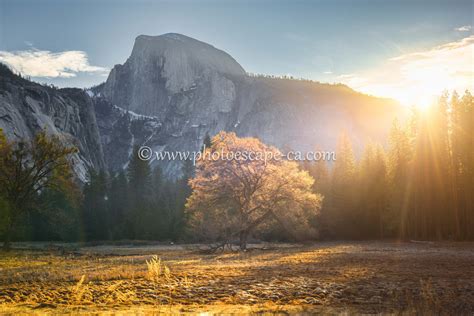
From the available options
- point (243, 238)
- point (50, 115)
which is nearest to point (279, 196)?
point (243, 238)

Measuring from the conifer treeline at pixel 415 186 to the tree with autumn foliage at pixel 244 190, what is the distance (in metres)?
21.2

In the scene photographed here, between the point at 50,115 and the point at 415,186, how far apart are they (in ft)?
383

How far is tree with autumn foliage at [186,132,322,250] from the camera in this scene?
36.0 m

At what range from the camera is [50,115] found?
13038cm

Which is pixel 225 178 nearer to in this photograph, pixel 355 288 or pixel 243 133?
pixel 355 288

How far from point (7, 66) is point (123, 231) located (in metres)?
85.4

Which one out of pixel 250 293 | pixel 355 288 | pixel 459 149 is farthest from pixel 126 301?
pixel 459 149

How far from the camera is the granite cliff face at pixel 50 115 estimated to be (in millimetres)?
106938

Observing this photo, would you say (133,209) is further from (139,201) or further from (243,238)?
(243,238)

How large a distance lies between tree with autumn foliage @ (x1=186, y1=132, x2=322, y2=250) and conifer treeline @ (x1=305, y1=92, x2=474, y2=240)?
2120 cm

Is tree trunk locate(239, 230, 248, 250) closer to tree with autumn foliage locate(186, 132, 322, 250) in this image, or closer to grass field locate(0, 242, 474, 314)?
tree with autumn foliage locate(186, 132, 322, 250)

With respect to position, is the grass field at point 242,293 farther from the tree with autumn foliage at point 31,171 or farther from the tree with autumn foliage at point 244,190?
the tree with autumn foliage at point 31,171

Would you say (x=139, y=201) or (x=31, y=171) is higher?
(x=31, y=171)

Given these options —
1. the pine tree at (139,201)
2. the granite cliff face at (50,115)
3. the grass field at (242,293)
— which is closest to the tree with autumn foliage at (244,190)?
the grass field at (242,293)
